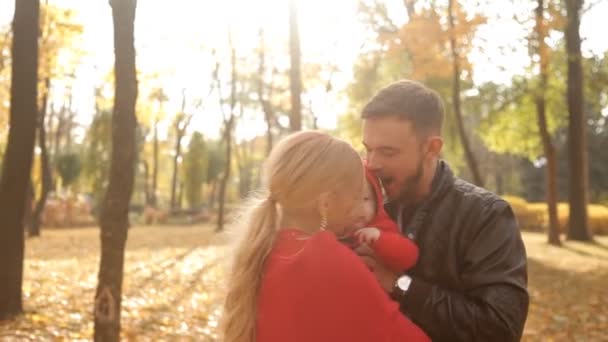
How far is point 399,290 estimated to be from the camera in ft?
7.75

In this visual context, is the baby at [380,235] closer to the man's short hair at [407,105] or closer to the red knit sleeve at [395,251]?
the red knit sleeve at [395,251]

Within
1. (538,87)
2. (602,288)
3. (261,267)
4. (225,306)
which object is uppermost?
(538,87)

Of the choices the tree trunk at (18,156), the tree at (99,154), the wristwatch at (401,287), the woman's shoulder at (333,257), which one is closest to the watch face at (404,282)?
the wristwatch at (401,287)

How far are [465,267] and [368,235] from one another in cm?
44

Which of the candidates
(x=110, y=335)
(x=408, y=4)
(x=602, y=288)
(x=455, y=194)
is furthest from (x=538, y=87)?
(x=455, y=194)

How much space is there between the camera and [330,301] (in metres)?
2.09

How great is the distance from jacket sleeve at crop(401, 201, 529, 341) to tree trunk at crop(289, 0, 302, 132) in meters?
12.1

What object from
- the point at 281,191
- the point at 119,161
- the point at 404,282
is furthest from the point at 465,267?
the point at 119,161

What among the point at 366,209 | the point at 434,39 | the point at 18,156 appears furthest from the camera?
the point at 434,39

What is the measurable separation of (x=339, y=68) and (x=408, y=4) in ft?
35.8

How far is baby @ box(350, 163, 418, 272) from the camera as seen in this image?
2326mm

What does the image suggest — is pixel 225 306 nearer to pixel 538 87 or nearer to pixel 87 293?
pixel 87 293

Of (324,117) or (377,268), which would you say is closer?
(377,268)

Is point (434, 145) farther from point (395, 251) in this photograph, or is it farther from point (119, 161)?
point (119, 161)
